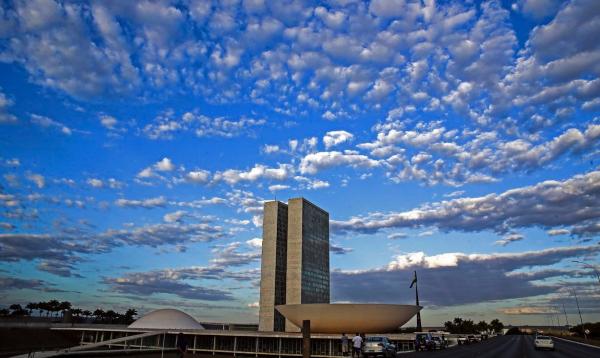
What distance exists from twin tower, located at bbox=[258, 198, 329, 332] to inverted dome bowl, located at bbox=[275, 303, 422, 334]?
49391 millimetres

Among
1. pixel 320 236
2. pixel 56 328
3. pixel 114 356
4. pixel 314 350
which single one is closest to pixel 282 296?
pixel 320 236

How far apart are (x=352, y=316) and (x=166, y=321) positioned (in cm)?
6290

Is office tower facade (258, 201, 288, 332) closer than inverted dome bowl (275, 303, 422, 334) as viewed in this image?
No

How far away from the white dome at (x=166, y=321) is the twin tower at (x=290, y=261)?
26674mm

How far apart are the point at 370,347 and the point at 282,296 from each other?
4854 inches

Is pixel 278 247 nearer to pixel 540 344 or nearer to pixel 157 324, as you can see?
pixel 157 324

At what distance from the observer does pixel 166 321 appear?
126125mm

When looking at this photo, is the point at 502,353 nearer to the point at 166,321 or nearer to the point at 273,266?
the point at 166,321

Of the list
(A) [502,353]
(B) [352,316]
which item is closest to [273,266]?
(B) [352,316]

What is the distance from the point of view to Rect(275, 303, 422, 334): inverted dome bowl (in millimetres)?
91188

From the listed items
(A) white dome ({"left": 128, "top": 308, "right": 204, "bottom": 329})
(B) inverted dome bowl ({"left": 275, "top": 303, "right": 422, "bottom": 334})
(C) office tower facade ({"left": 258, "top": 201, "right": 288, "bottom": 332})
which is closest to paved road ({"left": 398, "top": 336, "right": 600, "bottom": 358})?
(B) inverted dome bowl ({"left": 275, "top": 303, "right": 422, "bottom": 334})

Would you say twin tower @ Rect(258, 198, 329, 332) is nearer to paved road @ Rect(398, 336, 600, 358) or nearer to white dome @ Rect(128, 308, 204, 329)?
white dome @ Rect(128, 308, 204, 329)

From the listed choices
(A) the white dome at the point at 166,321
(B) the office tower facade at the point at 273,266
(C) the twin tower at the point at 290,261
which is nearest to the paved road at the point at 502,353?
(A) the white dome at the point at 166,321

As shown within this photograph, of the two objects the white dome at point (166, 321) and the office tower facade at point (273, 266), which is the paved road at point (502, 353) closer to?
the white dome at point (166, 321)
